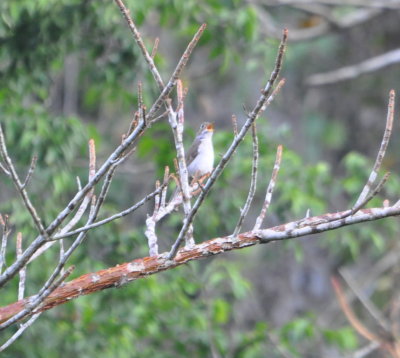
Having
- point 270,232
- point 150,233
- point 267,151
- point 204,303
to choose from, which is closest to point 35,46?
point 267,151

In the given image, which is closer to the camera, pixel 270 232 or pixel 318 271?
pixel 270 232

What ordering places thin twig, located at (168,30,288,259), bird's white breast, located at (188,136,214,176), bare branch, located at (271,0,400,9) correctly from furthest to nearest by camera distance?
bare branch, located at (271,0,400,9), bird's white breast, located at (188,136,214,176), thin twig, located at (168,30,288,259)

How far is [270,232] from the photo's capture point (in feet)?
10.5

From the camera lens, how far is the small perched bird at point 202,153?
6.06m

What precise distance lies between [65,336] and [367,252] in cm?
675

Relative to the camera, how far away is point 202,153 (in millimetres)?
6184

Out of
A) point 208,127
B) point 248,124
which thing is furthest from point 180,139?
point 208,127

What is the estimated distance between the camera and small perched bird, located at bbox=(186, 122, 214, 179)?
606 centimetres

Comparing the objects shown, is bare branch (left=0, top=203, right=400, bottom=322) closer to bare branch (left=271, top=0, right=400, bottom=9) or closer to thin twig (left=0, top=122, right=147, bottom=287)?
thin twig (left=0, top=122, right=147, bottom=287)

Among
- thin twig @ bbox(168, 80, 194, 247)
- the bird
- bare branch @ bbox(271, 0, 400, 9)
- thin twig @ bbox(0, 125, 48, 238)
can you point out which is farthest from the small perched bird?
thin twig @ bbox(0, 125, 48, 238)

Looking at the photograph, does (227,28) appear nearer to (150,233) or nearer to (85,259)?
(85,259)

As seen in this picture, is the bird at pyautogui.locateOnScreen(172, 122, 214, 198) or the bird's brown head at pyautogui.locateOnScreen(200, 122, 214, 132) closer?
the bird's brown head at pyautogui.locateOnScreen(200, 122, 214, 132)

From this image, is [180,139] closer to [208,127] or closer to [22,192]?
[22,192]

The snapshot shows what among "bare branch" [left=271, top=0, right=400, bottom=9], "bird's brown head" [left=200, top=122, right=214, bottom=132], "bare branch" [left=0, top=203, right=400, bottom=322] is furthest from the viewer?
"bare branch" [left=271, top=0, right=400, bottom=9]
